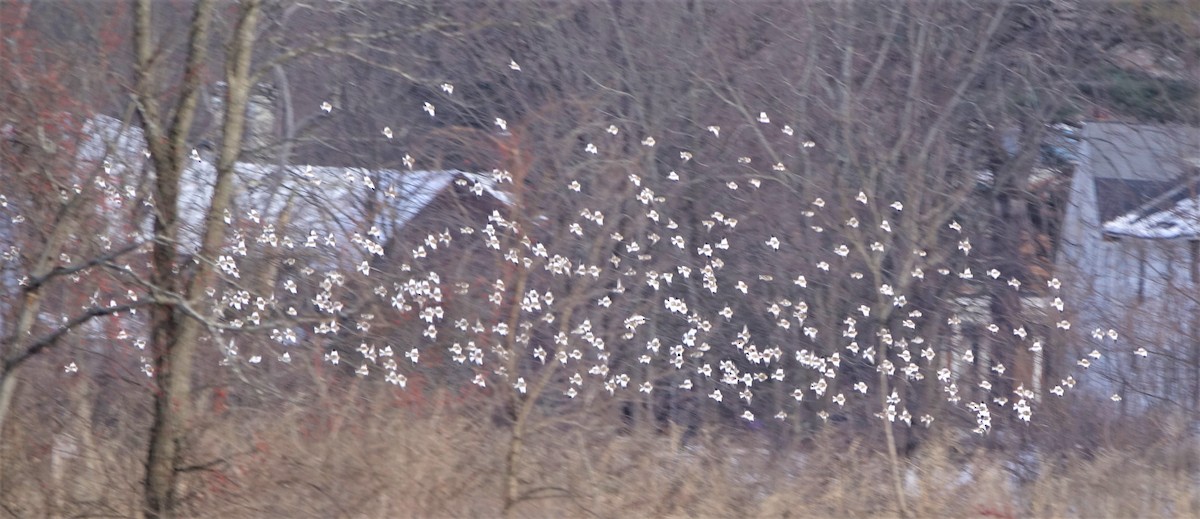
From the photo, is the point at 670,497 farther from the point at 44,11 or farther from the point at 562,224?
the point at 44,11

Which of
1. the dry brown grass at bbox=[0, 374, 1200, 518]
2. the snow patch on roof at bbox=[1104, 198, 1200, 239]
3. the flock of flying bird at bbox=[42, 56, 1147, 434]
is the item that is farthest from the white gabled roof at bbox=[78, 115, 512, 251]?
the snow patch on roof at bbox=[1104, 198, 1200, 239]

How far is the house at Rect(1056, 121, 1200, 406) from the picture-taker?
10.6 metres

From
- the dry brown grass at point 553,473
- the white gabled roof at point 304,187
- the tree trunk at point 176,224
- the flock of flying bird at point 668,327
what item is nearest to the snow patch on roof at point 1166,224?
the flock of flying bird at point 668,327

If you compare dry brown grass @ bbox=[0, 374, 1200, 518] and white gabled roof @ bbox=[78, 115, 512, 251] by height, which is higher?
white gabled roof @ bbox=[78, 115, 512, 251]

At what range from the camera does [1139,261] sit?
11000mm

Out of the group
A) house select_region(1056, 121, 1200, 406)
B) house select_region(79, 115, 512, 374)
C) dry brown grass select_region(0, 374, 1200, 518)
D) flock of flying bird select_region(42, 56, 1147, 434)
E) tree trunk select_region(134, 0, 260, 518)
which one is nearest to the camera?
tree trunk select_region(134, 0, 260, 518)

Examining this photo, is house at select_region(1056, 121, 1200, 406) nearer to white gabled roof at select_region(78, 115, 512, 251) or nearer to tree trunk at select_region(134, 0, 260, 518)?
white gabled roof at select_region(78, 115, 512, 251)

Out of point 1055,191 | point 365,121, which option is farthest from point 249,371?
point 1055,191

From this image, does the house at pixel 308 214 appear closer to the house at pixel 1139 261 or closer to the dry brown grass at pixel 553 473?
the dry brown grass at pixel 553 473

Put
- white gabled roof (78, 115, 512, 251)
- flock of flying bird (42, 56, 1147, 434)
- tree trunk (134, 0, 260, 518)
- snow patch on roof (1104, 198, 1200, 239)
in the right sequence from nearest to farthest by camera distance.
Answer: tree trunk (134, 0, 260, 518), white gabled roof (78, 115, 512, 251), flock of flying bird (42, 56, 1147, 434), snow patch on roof (1104, 198, 1200, 239)

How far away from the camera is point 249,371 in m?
6.84

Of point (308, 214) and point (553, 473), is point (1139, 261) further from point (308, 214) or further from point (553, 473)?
point (308, 214)

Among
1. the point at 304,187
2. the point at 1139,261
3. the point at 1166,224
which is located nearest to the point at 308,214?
the point at 304,187

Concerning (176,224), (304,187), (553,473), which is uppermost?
(304,187)
